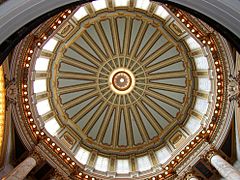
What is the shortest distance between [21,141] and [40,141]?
53.2 inches

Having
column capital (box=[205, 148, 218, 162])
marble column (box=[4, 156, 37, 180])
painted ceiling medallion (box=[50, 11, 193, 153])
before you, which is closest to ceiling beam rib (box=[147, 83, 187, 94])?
painted ceiling medallion (box=[50, 11, 193, 153])

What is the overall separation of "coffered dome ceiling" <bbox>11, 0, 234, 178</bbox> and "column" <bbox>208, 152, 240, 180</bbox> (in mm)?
1670

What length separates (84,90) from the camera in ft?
92.4

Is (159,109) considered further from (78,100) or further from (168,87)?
(78,100)

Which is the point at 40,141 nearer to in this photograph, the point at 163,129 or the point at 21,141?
the point at 21,141

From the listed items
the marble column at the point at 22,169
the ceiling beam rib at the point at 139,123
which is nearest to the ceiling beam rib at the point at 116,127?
the ceiling beam rib at the point at 139,123

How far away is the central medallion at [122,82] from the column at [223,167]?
41.5 ft

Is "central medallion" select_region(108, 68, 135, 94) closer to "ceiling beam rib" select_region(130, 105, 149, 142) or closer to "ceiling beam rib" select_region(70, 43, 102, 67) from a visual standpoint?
"ceiling beam rib" select_region(130, 105, 149, 142)

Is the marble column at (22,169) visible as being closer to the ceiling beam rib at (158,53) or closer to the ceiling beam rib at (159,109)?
the ceiling beam rib at (159,109)

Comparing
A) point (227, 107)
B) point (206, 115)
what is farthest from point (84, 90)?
point (227, 107)

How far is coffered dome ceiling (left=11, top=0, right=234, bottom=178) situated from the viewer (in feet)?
61.4

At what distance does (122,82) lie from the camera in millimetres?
29047

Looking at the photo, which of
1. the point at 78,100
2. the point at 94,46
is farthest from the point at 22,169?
the point at 94,46

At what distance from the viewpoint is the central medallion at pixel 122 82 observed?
Result: 2880cm
